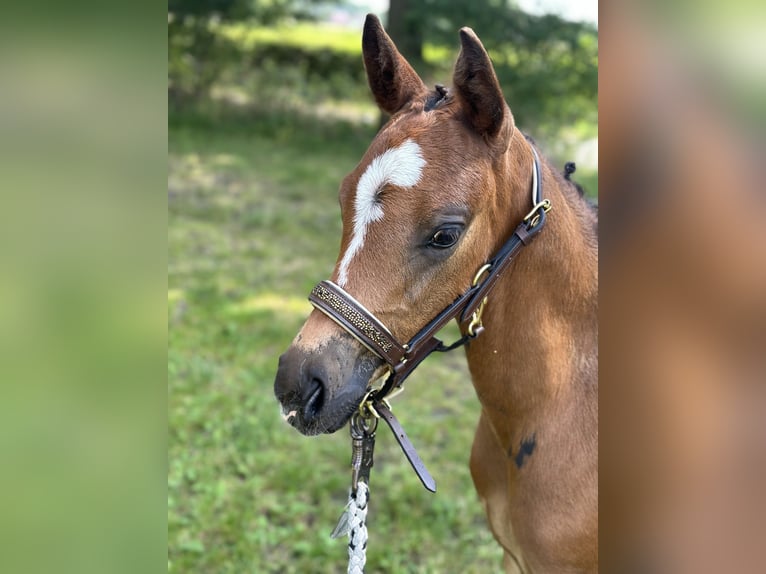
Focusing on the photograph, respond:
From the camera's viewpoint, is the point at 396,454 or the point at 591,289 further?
the point at 396,454

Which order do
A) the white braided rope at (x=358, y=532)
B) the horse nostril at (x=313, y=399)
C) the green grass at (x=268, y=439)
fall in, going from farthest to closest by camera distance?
the green grass at (x=268, y=439), the white braided rope at (x=358, y=532), the horse nostril at (x=313, y=399)

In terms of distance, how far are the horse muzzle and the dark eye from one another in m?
0.34

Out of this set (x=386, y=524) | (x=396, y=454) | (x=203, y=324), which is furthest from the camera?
(x=203, y=324)

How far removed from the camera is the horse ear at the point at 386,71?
205 centimetres

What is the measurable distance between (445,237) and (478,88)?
409 mm

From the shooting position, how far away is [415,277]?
5.90ft

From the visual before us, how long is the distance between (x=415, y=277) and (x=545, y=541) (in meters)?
0.95
